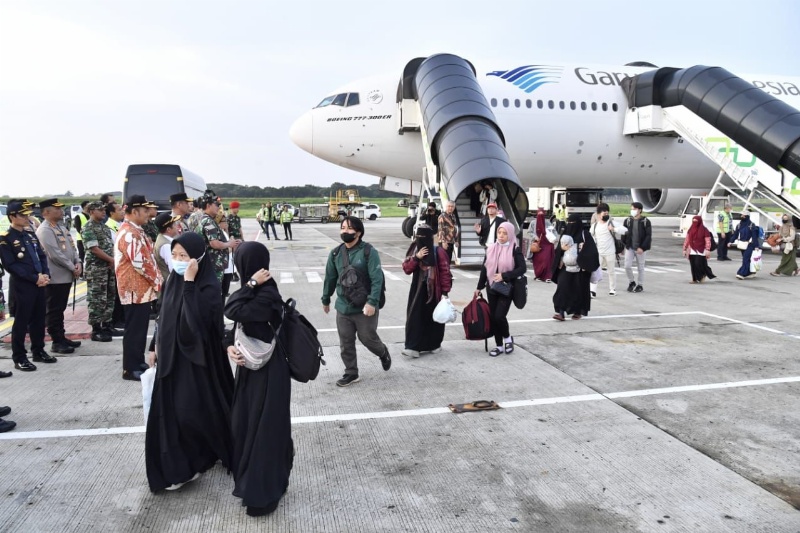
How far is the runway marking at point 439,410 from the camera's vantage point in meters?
4.67

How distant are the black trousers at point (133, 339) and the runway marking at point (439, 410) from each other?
135 cm

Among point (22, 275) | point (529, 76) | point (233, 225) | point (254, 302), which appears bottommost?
point (22, 275)

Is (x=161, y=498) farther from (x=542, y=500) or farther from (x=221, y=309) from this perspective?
(x=542, y=500)

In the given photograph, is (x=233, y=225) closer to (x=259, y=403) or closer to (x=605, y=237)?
(x=259, y=403)

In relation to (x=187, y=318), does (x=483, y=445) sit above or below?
below

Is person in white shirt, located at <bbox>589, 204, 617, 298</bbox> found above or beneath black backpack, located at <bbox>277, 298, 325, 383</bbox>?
above

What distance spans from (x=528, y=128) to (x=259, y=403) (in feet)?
54.3

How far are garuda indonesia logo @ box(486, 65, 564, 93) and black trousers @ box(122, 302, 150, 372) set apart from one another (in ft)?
49.9

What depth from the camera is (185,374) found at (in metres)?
3.73

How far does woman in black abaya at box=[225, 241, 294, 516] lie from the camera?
3.42 meters

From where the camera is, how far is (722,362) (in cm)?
669

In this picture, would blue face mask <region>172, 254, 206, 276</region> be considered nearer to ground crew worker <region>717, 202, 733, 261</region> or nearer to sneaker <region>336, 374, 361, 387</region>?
sneaker <region>336, 374, 361, 387</region>

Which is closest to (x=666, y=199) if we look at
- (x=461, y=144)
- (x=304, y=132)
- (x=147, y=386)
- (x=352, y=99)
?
(x=461, y=144)

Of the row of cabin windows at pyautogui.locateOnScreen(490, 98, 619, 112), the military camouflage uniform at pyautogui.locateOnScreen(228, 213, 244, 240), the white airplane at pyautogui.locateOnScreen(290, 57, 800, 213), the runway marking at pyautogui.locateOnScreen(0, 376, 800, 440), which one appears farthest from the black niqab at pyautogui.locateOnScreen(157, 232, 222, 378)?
the row of cabin windows at pyautogui.locateOnScreen(490, 98, 619, 112)
